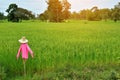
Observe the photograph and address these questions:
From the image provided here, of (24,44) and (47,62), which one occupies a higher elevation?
(24,44)

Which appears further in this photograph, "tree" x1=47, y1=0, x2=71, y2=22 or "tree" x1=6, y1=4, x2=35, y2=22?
"tree" x1=47, y1=0, x2=71, y2=22

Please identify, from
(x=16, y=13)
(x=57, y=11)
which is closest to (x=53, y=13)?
(x=57, y=11)

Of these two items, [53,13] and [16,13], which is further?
[53,13]

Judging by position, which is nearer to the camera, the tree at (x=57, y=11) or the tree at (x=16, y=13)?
the tree at (x=16, y=13)

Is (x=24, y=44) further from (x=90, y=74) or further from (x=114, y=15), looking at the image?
(x=114, y=15)

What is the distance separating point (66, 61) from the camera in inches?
265

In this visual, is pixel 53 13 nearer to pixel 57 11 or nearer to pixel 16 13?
pixel 57 11

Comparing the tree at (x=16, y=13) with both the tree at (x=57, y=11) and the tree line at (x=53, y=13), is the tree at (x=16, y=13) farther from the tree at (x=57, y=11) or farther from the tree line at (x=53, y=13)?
the tree at (x=57, y=11)

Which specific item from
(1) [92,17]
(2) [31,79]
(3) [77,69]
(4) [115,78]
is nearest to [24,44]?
(2) [31,79]

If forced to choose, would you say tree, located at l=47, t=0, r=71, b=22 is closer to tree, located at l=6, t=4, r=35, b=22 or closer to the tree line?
the tree line

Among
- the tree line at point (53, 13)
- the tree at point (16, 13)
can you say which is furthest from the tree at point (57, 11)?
the tree at point (16, 13)

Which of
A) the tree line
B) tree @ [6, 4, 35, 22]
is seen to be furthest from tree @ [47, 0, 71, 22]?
tree @ [6, 4, 35, 22]

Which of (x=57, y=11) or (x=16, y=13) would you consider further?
(x=57, y=11)

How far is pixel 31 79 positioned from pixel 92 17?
69.5 metres
